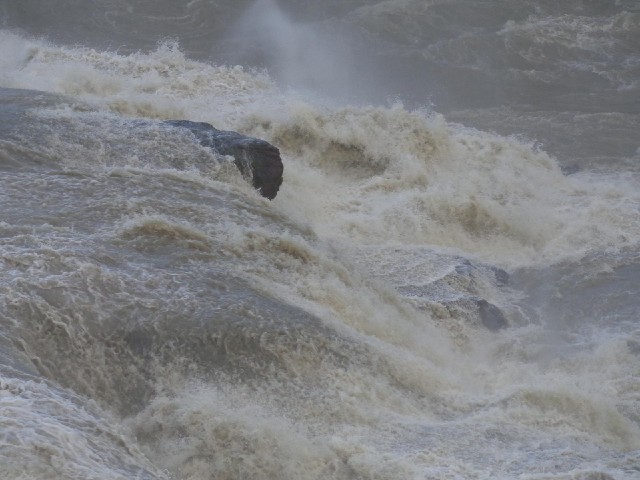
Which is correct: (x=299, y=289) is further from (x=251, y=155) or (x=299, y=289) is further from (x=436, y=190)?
(x=436, y=190)

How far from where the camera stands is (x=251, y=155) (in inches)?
369

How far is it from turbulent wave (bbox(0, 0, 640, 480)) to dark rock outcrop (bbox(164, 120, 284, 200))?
0.73ft

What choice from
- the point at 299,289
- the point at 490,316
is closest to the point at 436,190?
the point at 490,316

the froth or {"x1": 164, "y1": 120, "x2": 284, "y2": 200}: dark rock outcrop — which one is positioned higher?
{"x1": 164, "y1": 120, "x2": 284, "y2": 200}: dark rock outcrop

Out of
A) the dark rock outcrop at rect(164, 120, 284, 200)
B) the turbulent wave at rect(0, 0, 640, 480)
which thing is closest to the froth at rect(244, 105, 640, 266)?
the turbulent wave at rect(0, 0, 640, 480)

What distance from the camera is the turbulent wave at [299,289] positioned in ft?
18.3

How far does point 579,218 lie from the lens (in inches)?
463

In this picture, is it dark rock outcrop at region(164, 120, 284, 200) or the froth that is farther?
the froth

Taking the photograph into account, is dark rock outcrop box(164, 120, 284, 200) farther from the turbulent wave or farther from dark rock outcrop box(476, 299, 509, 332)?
dark rock outcrop box(476, 299, 509, 332)

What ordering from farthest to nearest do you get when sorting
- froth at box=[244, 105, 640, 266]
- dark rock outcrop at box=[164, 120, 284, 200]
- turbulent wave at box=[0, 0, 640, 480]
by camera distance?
froth at box=[244, 105, 640, 266] → dark rock outcrop at box=[164, 120, 284, 200] → turbulent wave at box=[0, 0, 640, 480]

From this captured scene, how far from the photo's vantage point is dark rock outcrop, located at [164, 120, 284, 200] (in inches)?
366

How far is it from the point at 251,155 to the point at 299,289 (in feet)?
7.57

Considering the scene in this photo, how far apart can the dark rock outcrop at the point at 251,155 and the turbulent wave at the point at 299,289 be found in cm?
22

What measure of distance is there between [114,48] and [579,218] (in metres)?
8.92
